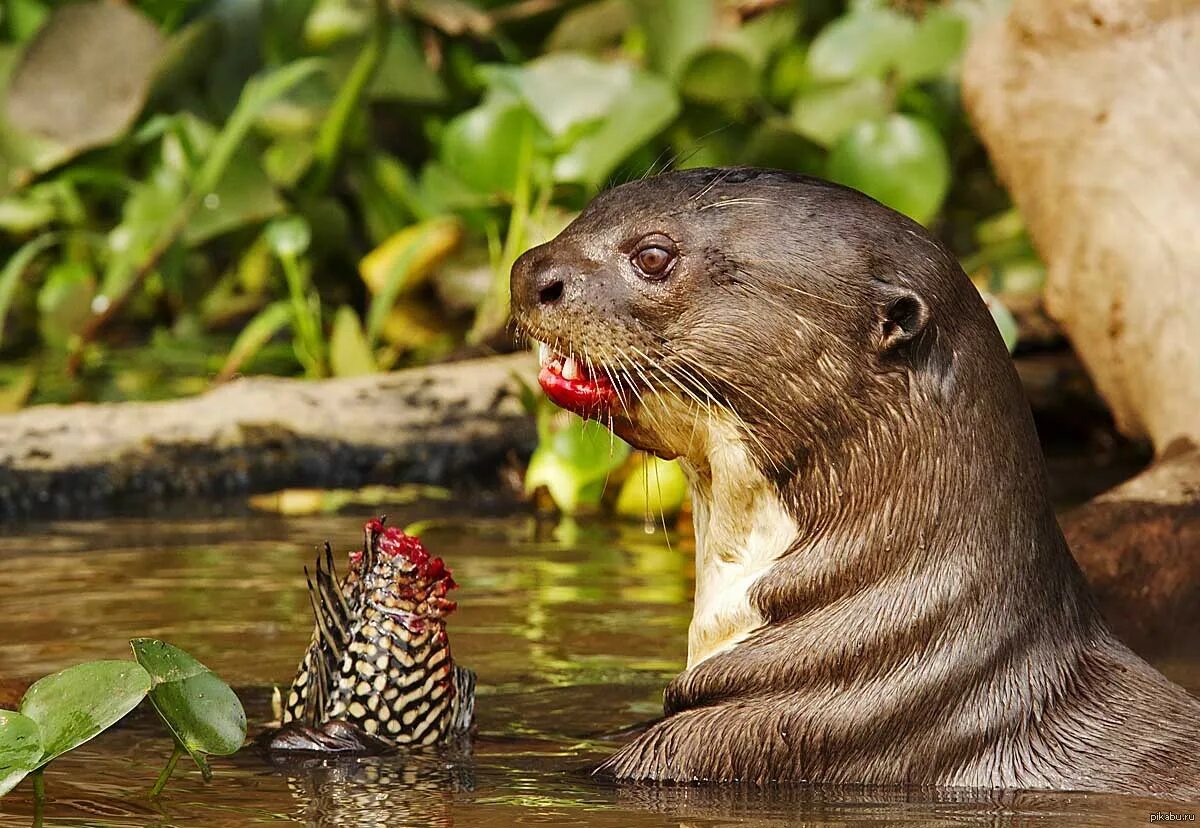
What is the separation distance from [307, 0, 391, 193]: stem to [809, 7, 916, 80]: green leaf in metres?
1.78

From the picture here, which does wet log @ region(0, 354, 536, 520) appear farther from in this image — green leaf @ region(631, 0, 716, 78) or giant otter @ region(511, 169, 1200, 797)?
giant otter @ region(511, 169, 1200, 797)

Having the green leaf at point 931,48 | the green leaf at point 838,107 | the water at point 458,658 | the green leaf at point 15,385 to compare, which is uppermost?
the green leaf at point 931,48

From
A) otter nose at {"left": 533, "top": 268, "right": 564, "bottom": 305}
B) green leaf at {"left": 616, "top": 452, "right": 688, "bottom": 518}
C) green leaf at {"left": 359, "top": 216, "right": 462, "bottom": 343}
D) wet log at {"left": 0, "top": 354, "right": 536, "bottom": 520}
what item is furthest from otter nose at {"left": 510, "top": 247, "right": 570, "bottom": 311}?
green leaf at {"left": 359, "top": 216, "right": 462, "bottom": 343}

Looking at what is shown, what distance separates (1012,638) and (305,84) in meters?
6.12

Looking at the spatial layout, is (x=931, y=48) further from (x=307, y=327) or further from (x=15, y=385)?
(x=15, y=385)

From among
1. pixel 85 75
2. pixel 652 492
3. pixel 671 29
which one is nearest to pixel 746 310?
pixel 652 492

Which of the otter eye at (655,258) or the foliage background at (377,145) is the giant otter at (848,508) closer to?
the otter eye at (655,258)

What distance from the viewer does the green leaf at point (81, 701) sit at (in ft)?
9.43

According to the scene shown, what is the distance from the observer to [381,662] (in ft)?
11.3

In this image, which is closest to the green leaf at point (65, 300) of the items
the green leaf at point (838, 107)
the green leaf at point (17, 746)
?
the green leaf at point (838, 107)

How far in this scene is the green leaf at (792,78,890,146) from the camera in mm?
8109

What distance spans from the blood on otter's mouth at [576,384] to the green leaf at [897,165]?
429 centimetres

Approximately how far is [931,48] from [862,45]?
31cm

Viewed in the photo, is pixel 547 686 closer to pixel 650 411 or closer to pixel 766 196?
pixel 650 411
